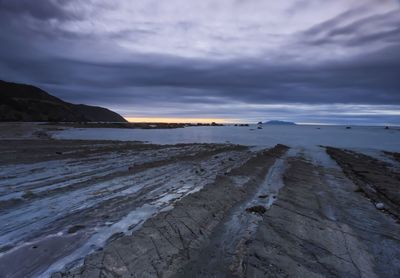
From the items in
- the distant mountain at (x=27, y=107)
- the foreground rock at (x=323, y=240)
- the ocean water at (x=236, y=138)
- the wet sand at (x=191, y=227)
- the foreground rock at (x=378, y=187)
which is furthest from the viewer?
the distant mountain at (x=27, y=107)

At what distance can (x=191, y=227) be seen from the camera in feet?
25.1

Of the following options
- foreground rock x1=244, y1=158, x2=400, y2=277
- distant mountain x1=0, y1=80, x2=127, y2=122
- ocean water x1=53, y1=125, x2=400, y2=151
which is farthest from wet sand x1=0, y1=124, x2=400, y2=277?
distant mountain x1=0, y1=80, x2=127, y2=122

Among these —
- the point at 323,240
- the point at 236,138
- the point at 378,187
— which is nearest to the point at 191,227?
the point at 323,240

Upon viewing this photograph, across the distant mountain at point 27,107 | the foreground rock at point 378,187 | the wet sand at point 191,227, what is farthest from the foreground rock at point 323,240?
the distant mountain at point 27,107

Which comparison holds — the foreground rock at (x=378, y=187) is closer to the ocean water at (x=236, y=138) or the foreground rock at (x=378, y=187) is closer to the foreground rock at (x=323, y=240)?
the foreground rock at (x=323, y=240)

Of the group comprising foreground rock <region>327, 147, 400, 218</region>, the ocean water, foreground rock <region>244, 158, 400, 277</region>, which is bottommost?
the ocean water

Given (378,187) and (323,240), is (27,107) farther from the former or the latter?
(323,240)

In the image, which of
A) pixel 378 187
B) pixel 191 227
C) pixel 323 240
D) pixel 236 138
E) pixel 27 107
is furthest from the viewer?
pixel 27 107

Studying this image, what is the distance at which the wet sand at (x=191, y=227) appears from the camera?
18.7ft

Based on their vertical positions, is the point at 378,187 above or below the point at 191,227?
below

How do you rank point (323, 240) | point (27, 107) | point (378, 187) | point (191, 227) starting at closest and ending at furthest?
1. point (323, 240)
2. point (191, 227)
3. point (378, 187)
4. point (27, 107)

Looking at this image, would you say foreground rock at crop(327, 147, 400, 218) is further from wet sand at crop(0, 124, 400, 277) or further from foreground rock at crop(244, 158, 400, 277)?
foreground rock at crop(244, 158, 400, 277)

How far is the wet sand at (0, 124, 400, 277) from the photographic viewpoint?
570 centimetres

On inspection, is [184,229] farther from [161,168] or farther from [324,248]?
[161,168]
